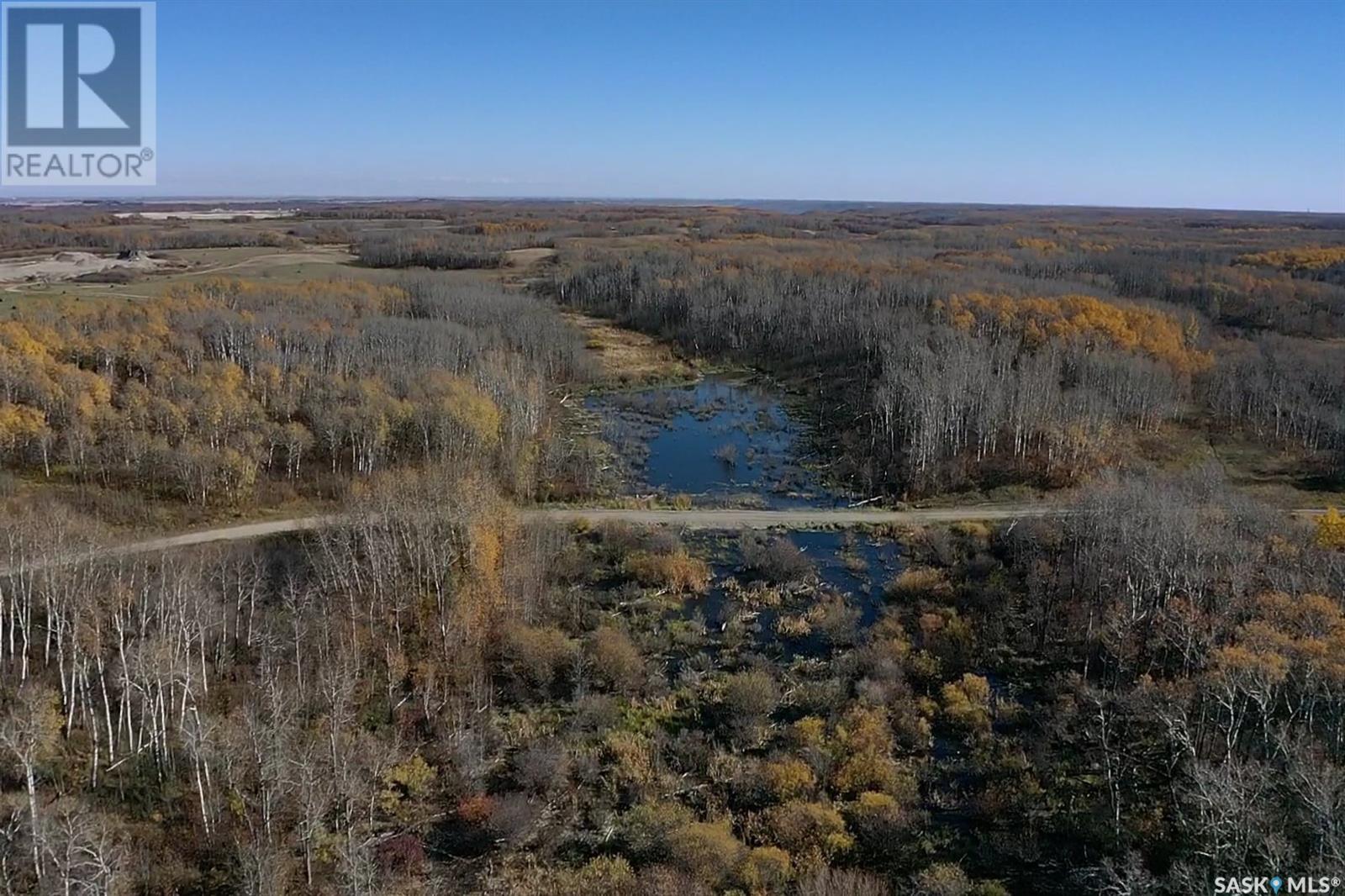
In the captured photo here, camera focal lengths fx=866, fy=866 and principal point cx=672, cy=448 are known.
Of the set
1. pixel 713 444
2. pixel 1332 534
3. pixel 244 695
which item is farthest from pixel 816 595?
pixel 713 444

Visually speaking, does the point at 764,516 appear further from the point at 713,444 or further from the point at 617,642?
the point at 713,444

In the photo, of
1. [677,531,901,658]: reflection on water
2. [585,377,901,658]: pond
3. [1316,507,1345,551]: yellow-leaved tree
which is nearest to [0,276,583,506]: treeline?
[585,377,901,658]: pond

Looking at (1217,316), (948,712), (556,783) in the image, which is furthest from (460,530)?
(1217,316)

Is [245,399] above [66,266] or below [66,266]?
below

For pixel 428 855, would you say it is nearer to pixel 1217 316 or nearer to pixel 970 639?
pixel 970 639

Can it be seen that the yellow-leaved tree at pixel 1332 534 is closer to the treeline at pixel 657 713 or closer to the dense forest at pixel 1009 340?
the treeline at pixel 657 713

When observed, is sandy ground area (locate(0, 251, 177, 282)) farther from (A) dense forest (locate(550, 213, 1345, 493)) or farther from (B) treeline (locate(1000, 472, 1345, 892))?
(B) treeline (locate(1000, 472, 1345, 892))
